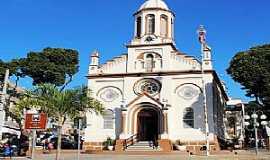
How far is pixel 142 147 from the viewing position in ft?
121

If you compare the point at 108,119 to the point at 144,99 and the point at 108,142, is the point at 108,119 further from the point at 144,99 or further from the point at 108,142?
the point at 144,99

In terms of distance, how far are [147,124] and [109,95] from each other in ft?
16.6

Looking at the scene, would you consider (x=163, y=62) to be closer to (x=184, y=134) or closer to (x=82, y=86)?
(x=184, y=134)

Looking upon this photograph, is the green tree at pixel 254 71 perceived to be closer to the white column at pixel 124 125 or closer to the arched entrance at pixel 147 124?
the arched entrance at pixel 147 124

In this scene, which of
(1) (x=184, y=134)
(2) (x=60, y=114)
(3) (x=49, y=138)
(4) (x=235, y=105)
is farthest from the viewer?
(4) (x=235, y=105)

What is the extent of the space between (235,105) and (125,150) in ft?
83.9

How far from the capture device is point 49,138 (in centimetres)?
4503

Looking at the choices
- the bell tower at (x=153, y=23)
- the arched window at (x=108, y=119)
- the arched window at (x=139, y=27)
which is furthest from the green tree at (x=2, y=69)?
the arched window at (x=139, y=27)

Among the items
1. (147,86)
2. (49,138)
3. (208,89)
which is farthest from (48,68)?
(208,89)

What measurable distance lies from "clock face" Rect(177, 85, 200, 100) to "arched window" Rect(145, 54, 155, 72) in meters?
3.95

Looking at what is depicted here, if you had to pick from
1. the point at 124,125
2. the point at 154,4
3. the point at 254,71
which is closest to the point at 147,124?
the point at 124,125

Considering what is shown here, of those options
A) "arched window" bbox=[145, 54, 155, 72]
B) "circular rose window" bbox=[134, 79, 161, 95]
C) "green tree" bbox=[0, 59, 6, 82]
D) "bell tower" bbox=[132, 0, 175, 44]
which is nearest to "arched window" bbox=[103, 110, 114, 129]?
"circular rose window" bbox=[134, 79, 161, 95]

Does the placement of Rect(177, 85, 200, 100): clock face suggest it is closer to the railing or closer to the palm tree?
the railing

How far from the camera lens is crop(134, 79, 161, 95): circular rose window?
1602 inches
